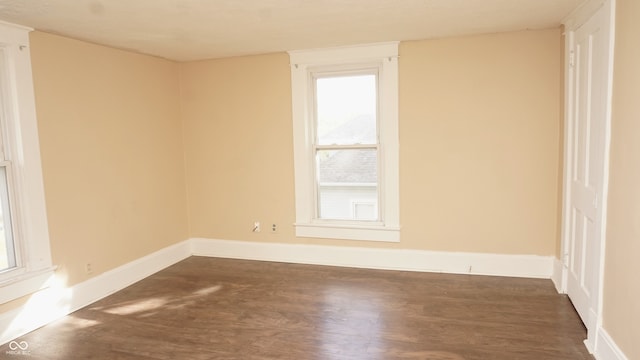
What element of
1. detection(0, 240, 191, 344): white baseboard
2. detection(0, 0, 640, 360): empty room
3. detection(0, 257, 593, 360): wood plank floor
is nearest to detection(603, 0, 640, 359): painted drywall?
detection(0, 0, 640, 360): empty room

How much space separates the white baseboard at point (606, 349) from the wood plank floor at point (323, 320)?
0.10 m

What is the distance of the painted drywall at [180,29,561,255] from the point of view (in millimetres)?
3842

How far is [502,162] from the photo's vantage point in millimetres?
3955

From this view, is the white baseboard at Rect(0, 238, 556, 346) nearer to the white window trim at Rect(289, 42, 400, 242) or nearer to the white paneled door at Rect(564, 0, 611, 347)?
the white window trim at Rect(289, 42, 400, 242)

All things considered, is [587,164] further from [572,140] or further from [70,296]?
[70,296]

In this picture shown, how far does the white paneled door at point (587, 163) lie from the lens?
2576 mm

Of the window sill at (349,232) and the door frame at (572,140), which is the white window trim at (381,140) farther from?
the door frame at (572,140)

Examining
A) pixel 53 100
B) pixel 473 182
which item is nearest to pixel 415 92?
pixel 473 182

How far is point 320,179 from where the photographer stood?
15.2 ft

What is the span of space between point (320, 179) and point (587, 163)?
2484mm

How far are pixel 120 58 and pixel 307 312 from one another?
2.88 meters

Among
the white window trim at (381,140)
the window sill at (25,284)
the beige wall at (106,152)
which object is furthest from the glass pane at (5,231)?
the white window trim at (381,140)

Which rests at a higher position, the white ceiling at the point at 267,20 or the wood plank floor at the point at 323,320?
the white ceiling at the point at 267,20

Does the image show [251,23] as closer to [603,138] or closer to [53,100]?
[53,100]
